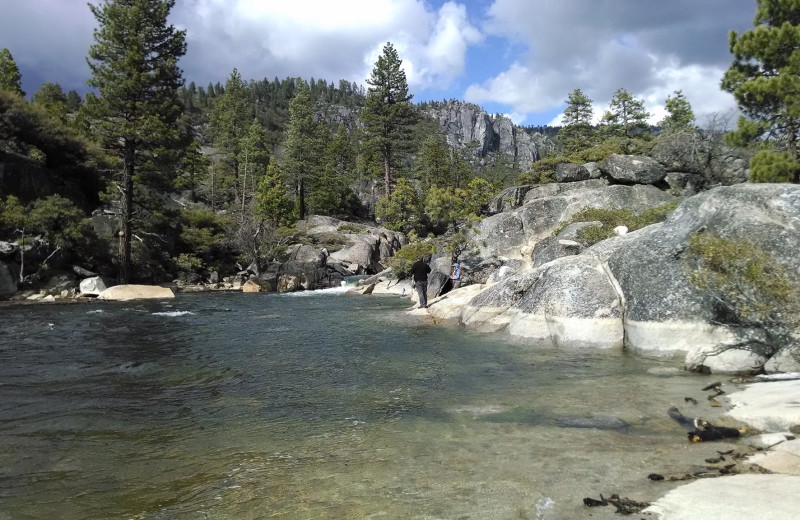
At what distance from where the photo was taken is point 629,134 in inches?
2420

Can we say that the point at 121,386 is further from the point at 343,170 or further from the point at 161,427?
the point at 343,170

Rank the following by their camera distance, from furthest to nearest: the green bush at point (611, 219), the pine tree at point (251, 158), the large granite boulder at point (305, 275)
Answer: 1. the pine tree at point (251, 158)
2. the large granite boulder at point (305, 275)
3. the green bush at point (611, 219)

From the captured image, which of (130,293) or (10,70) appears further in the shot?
(10,70)

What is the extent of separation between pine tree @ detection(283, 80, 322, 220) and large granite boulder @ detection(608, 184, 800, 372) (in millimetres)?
55778

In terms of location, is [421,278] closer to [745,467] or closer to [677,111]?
[745,467]

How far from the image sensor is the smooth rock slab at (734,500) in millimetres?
4195

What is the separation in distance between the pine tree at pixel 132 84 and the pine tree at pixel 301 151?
104 feet

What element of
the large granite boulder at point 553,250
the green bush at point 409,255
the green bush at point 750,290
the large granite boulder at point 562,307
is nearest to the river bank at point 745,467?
the green bush at point 750,290

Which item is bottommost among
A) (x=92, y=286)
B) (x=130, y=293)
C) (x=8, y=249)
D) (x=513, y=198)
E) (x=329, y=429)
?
(x=329, y=429)

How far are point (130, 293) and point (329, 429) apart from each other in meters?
24.8

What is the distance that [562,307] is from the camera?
14234 mm

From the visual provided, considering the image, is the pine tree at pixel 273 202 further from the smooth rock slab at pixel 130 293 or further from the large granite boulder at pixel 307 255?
the smooth rock slab at pixel 130 293

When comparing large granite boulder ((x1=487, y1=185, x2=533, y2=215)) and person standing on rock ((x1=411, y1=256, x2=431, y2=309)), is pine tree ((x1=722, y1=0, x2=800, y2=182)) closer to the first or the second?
person standing on rock ((x1=411, y1=256, x2=431, y2=309))

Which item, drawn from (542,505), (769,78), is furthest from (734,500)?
(769,78)
